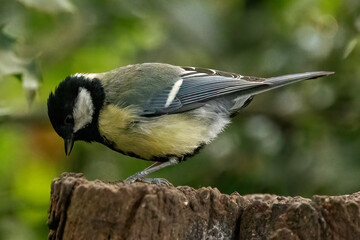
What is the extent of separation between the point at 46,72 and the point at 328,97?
6.35 feet

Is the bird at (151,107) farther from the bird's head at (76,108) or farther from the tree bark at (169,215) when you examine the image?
the tree bark at (169,215)

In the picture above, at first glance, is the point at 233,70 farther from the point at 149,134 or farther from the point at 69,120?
the point at 69,120

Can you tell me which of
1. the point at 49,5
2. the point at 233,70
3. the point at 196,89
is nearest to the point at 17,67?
the point at 49,5

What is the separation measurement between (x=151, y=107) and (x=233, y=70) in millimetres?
1233

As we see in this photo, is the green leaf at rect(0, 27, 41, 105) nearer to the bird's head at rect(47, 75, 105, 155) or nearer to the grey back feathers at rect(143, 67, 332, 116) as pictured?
the bird's head at rect(47, 75, 105, 155)

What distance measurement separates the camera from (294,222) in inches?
100

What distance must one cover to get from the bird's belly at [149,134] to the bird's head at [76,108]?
0.25ft

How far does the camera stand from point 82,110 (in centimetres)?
411

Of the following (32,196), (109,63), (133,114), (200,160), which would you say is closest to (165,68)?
(133,114)

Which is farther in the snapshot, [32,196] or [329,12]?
[32,196]

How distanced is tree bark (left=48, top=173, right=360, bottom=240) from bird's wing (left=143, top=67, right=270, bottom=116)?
1540 millimetres

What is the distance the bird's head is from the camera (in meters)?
4.02

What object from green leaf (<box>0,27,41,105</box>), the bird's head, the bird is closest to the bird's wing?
the bird

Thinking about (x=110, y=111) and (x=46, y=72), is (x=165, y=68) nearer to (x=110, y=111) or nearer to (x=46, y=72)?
(x=110, y=111)
